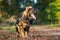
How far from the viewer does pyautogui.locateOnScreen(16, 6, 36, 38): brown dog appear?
869 centimetres

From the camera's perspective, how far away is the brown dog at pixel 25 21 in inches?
342

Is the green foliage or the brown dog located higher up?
the brown dog

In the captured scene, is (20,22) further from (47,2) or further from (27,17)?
(47,2)

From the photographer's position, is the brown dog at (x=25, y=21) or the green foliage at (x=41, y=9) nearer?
the brown dog at (x=25, y=21)

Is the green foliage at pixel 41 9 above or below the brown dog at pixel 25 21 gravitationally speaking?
below

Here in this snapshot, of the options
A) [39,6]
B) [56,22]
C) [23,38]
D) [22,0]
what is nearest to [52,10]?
[56,22]

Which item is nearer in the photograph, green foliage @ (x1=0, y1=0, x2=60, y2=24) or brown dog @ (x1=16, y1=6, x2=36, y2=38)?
brown dog @ (x1=16, y1=6, x2=36, y2=38)

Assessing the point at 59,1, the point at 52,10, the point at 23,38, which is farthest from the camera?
the point at 52,10

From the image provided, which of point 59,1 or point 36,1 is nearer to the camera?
point 59,1

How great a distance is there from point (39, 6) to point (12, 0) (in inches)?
134

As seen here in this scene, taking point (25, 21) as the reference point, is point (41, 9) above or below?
below

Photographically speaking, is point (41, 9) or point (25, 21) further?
point (41, 9)

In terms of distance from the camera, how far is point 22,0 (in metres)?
37.6

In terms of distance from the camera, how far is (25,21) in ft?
30.2
